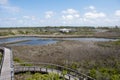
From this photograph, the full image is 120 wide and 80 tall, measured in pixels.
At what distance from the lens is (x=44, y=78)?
1902 cm

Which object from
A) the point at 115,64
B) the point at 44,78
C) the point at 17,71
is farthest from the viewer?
the point at 115,64

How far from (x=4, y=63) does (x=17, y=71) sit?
2.75 meters

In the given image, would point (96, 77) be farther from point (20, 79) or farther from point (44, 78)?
point (20, 79)

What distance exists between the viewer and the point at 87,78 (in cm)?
2089

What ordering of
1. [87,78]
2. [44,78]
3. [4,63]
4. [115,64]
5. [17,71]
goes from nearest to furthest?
[44,78], [87,78], [17,71], [4,63], [115,64]

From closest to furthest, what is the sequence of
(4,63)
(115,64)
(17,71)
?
(17,71) → (4,63) → (115,64)

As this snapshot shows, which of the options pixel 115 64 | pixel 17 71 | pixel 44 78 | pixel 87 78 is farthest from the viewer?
pixel 115 64

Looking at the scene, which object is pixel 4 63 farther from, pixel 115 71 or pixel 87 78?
pixel 115 71

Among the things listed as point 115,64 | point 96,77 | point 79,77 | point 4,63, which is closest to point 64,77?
point 79,77

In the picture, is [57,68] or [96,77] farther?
[57,68]

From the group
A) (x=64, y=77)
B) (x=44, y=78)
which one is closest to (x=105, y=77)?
(x=64, y=77)

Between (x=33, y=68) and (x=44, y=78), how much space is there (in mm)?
5612

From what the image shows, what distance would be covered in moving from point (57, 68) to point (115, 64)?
9090 mm

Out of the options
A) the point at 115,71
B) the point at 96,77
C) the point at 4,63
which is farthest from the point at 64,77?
the point at 4,63
